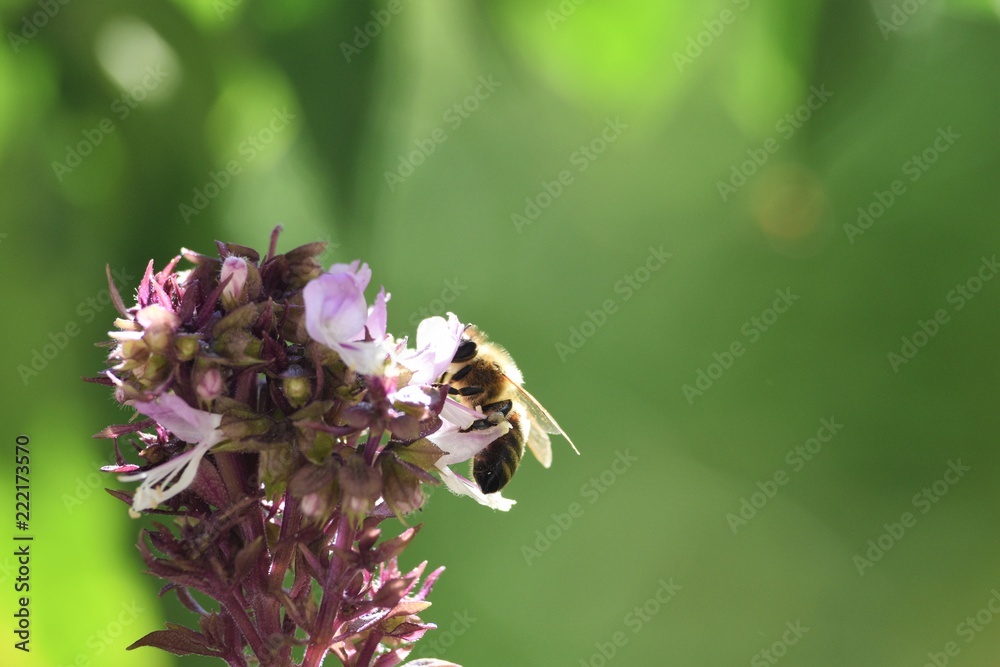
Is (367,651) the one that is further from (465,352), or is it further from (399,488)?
(465,352)

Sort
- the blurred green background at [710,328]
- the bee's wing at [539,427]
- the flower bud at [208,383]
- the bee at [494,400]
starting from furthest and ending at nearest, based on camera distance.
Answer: the blurred green background at [710,328] → the bee's wing at [539,427] → the bee at [494,400] → the flower bud at [208,383]

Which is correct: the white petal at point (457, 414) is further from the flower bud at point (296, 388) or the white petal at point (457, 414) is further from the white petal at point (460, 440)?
the flower bud at point (296, 388)

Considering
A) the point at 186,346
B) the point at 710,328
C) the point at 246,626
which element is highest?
the point at 710,328

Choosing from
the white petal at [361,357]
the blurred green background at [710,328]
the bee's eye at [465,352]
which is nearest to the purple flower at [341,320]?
the white petal at [361,357]

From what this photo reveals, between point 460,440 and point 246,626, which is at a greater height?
point 460,440

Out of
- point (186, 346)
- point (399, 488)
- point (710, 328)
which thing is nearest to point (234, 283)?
point (186, 346)

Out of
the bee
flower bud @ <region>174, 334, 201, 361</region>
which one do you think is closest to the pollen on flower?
flower bud @ <region>174, 334, 201, 361</region>

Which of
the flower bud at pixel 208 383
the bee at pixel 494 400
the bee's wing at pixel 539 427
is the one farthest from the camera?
the bee's wing at pixel 539 427
